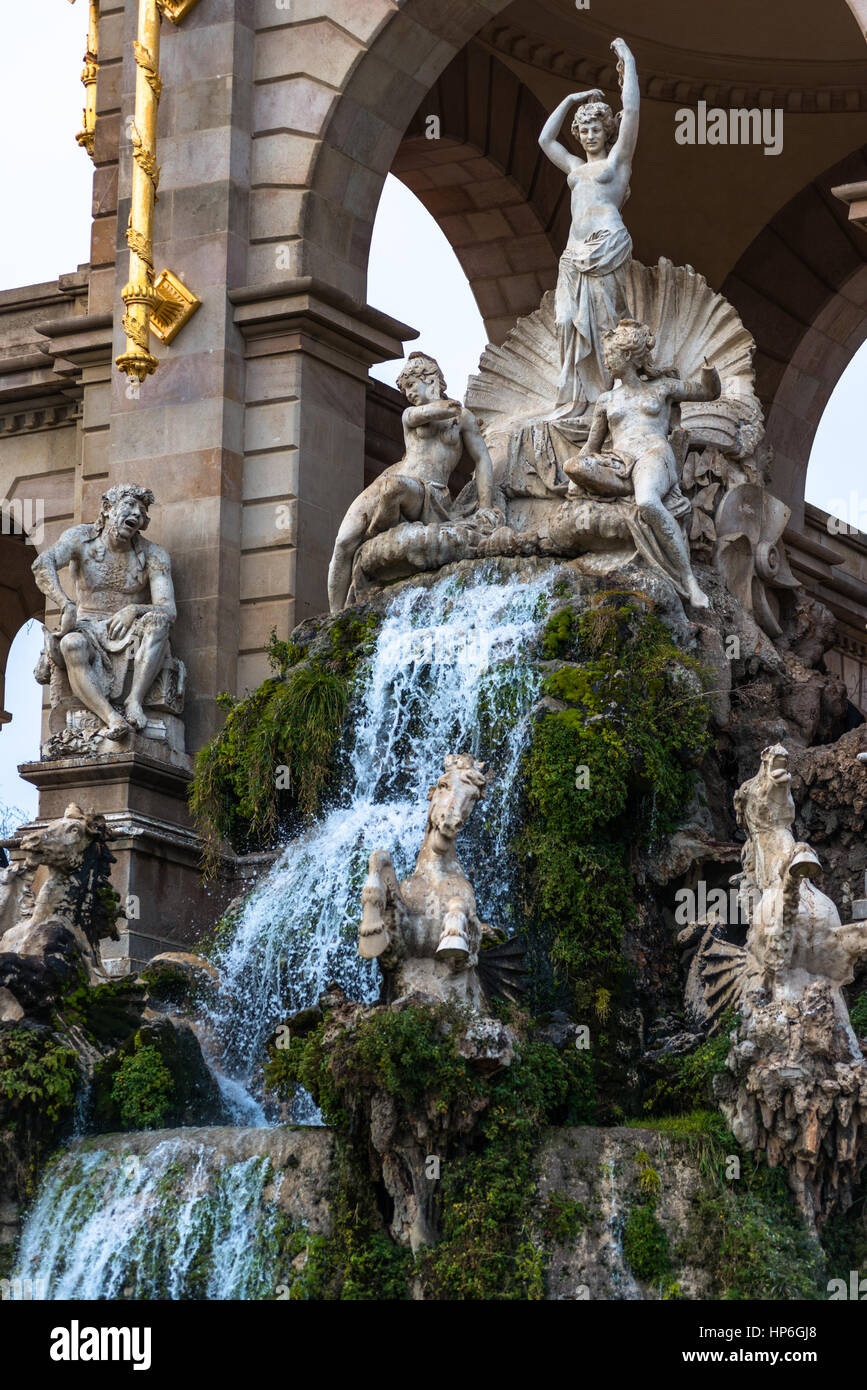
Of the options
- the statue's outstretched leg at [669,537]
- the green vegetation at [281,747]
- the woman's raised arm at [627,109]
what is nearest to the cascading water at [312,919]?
the green vegetation at [281,747]

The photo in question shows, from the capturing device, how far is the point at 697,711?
16359 millimetres

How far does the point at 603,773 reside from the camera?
15.8m

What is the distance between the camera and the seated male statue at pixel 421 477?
19141 mm

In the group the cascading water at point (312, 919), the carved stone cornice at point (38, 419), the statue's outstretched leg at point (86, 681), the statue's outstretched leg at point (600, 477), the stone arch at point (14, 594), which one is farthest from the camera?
the stone arch at point (14, 594)

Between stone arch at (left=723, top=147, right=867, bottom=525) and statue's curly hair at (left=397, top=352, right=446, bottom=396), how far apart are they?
10.6m

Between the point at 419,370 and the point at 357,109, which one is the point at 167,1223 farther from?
the point at 357,109

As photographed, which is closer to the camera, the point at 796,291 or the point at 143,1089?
the point at 143,1089

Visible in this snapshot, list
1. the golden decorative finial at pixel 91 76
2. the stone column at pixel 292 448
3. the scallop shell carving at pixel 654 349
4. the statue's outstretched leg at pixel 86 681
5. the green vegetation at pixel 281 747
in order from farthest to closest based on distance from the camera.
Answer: the golden decorative finial at pixel 91 76 → the stone column at pixel 292 448 → the scallop shell carving at pixel 654 349 → the statue's outstretched leg at pixel 86 681 → the green vegetation at pixel 281 747

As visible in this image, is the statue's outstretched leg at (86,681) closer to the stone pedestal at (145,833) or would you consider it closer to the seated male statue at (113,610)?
the seated male statue at (113,610)

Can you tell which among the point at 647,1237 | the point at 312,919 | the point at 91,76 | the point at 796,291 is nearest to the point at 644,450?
the point at 312,919

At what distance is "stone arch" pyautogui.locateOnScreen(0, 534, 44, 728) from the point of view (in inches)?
1200

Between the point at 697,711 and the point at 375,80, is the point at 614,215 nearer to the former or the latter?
the point at 375,80

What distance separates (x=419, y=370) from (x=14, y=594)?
1278 cm
